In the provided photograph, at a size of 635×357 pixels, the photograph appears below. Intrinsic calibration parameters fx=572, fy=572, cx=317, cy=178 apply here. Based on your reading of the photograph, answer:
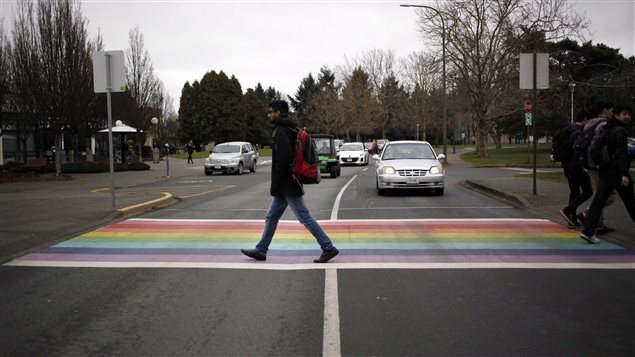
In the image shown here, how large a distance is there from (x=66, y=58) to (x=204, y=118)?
59.4 metres

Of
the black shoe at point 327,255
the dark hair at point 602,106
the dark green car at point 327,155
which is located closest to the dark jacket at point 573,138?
the dark hair at point 602,106

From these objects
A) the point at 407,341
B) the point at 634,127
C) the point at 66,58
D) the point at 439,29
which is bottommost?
the point at 407,341

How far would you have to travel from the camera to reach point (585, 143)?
27.2 ft

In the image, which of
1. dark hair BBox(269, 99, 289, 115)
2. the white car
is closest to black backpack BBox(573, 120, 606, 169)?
dark hair BBox(269, 99, 289, 115)

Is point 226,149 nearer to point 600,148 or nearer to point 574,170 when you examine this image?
point 574,170

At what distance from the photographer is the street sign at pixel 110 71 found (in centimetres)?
1187

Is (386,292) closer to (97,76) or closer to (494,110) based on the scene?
(97,76)

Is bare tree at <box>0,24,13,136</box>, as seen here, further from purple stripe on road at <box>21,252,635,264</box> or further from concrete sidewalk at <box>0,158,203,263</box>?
purple stripe on road at <box>21,252,635,264</box>

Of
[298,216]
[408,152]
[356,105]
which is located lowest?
[298,216]

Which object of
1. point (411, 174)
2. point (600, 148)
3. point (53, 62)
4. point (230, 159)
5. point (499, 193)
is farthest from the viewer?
point (230, 159)

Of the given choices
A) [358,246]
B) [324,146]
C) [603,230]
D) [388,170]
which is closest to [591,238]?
[603,230]

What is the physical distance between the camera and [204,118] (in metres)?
83.2

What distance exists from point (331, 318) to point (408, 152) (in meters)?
12.0

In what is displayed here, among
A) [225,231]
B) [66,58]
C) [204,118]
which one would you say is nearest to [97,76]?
[225,231]
